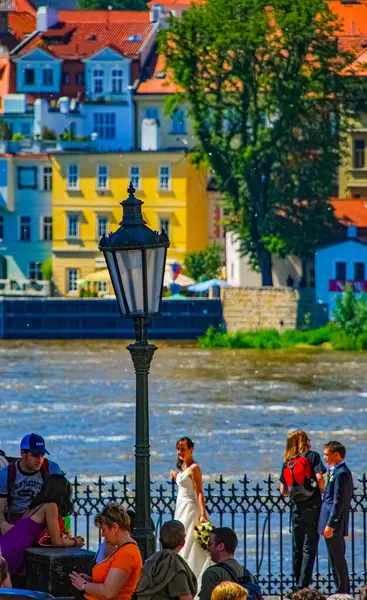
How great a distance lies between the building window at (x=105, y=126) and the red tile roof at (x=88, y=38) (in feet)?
13.9

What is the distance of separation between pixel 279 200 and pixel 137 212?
2164 inches

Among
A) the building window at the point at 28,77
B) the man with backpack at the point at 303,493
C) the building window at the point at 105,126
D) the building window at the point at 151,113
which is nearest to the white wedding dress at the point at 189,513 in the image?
the man with backpack at the point at 303,493

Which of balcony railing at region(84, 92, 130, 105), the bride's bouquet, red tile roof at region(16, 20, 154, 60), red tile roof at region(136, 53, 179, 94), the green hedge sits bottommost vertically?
the green hedge

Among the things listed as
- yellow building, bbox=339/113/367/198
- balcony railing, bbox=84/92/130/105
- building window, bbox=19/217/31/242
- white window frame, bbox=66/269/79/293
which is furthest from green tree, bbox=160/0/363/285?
balcony railing, bbox=84/92/130/105

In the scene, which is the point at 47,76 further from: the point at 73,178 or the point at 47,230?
the point at 47,230

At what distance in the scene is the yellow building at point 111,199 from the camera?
78188mm

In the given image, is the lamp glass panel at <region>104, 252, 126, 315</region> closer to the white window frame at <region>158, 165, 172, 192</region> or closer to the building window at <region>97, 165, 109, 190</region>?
the white window frame at <region>158, 165, 172, 192</region>

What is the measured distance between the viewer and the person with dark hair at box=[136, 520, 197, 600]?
13.0 metres

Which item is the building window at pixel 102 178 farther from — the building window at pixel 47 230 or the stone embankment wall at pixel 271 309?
the stone embankment wall at pixel 271 309

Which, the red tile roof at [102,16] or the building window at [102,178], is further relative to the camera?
the red tile roof at [102,16]

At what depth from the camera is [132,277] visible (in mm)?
14055

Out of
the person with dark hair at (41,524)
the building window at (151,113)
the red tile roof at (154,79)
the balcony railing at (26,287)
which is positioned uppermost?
the red tile roof at (154,79)

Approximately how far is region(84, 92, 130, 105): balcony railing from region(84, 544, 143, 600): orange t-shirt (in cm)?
7050

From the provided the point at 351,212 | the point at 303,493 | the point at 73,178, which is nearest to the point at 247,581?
the point at 303,493
